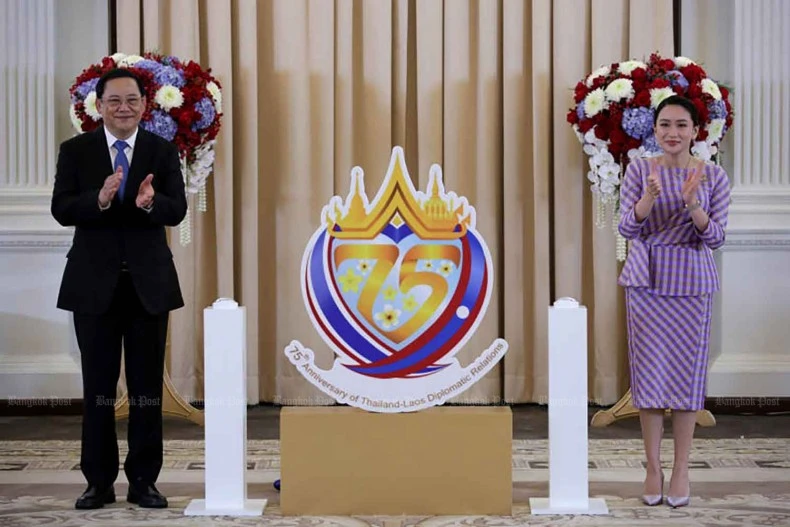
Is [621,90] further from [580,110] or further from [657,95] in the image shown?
[580,110]

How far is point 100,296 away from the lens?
3.85 m

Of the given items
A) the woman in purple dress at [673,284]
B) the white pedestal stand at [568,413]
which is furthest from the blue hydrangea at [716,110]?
the white pedestal stand at [568,413]

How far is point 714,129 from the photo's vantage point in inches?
208

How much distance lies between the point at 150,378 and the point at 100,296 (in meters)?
0.35

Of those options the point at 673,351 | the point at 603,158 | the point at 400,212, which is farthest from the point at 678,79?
the point at 400,212

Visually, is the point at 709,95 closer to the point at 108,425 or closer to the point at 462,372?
→ the point at 462,372

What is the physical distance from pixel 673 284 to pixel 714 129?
62.8 inches

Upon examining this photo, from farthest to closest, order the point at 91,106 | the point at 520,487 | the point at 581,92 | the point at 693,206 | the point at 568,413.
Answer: the point at 581,92 → the point at 91,106 → the point at 520,487 → the point at 568,413 → the point at 693,206

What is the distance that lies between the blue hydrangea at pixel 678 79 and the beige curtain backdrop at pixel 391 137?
0.85 metres

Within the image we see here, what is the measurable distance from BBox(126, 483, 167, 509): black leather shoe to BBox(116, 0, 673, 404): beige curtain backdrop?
2.15 metres

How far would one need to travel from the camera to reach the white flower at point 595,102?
5.35 metres

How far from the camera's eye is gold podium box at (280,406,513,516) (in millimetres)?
3818

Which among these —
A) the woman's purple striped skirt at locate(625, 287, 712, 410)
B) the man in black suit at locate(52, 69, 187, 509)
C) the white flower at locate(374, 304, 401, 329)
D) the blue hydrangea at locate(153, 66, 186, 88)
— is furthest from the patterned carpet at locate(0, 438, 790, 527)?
the blue hydrangea at locate(153, 66, 186, 88)

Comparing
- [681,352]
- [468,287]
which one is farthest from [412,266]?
[681,352]
